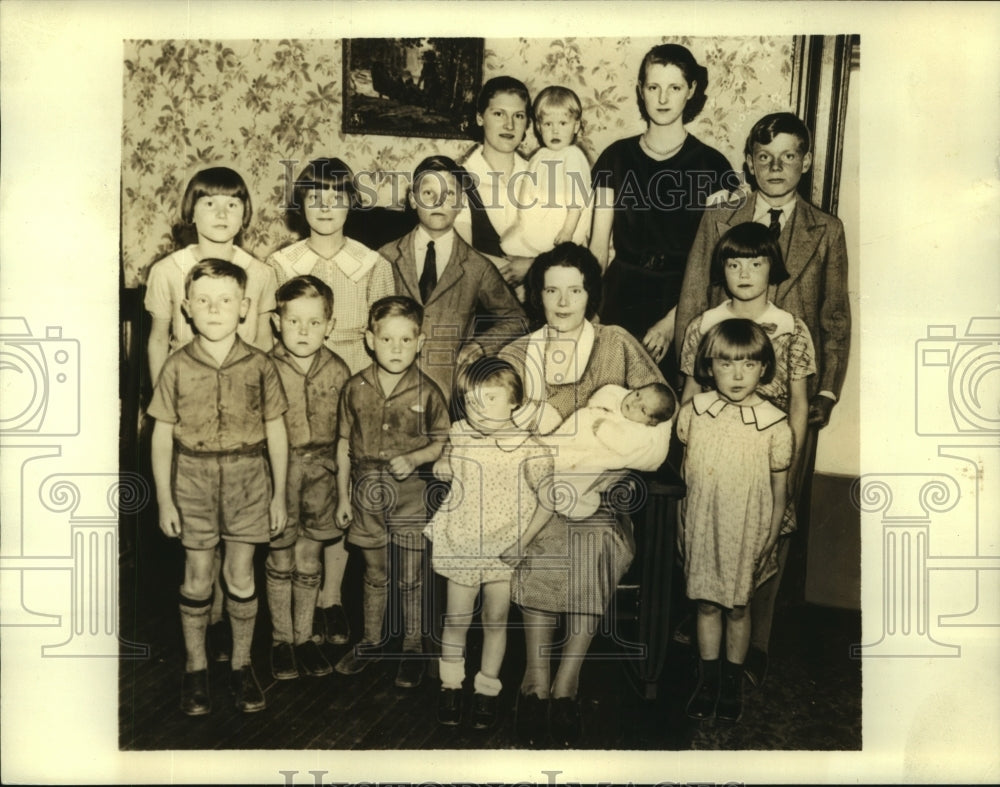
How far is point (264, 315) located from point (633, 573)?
4.92 ft

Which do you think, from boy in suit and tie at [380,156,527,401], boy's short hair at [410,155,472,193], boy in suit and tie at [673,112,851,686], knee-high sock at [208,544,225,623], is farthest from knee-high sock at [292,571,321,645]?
boy in suit and tie at [673,112,851,686]

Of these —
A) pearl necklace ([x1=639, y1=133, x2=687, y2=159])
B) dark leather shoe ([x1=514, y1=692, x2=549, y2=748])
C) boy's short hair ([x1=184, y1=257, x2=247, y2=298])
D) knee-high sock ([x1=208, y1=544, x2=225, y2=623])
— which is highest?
pearl necklace ([x1=639, y1=133, x2=687, y2=159])

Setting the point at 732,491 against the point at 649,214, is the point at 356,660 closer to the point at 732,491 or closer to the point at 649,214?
the point at 732,491

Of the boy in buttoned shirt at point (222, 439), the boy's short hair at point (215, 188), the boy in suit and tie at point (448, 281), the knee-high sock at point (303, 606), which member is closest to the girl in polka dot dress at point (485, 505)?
the boy in suit and tie at point (448, 281)

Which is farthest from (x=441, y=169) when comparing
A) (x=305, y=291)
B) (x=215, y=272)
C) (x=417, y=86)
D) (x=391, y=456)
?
(x=391, y=456)

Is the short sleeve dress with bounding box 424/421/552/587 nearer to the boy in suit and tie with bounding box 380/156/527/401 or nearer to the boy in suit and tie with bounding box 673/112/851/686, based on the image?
the boy in suit and tie with bounding box 380/156/527/401

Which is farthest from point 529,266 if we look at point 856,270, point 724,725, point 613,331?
point 724,725

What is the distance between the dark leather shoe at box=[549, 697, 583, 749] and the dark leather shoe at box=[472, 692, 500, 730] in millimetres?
190

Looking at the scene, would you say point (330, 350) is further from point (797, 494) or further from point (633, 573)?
point (797, 494)

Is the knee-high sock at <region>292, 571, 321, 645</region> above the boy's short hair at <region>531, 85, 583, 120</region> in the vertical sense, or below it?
below

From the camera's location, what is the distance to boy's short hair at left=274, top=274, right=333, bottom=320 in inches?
116

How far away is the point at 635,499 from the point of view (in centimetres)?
292

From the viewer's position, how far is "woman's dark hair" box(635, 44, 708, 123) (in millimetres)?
2945

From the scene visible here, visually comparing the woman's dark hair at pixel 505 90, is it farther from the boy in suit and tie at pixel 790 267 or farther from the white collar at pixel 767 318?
the white collar at pixel 767 318
